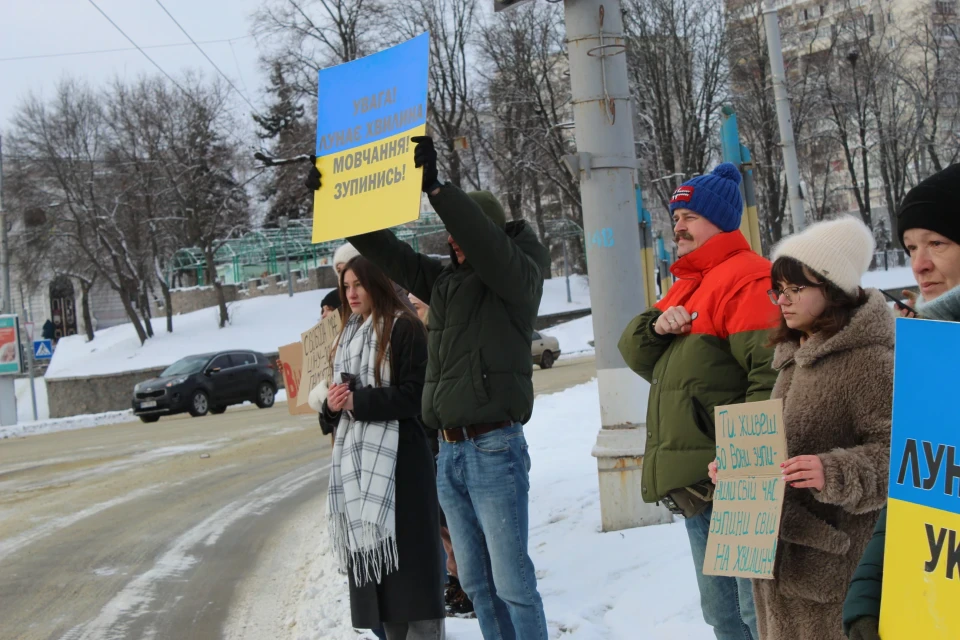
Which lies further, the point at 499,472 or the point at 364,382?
the point at 364,382

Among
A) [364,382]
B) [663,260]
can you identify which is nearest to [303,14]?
[663,260]

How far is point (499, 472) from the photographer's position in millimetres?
3965

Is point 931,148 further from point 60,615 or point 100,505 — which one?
point 60,615

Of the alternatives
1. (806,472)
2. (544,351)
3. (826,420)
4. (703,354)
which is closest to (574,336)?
(544,351)

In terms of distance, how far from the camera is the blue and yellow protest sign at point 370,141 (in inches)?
155

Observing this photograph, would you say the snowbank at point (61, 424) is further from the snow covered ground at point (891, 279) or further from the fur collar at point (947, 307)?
the snow covered ground at point (891, 279)

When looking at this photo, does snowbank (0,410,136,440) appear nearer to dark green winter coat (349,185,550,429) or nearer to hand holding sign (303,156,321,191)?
hand holding sign (303,156,321,191)

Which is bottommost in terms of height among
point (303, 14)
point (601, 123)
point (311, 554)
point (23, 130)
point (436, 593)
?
point (311, 554)

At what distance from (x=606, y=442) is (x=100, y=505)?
21.8ft

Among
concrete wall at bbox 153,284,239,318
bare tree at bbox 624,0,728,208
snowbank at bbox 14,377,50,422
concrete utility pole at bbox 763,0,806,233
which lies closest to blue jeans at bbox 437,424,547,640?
concrete utility pole at bbox 763,0,806,233

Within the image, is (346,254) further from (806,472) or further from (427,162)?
(806,472)

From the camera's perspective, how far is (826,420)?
111 inches

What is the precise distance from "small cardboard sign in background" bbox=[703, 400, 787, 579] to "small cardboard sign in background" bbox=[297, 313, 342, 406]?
2.46 meters

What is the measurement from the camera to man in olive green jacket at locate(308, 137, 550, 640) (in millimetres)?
3873
